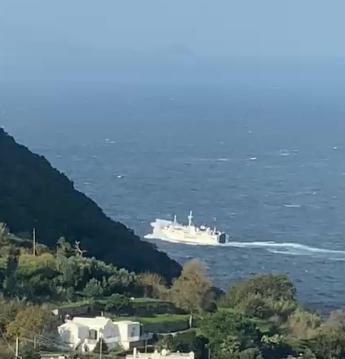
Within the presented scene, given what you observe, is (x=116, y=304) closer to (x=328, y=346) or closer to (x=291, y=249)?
(x=328, y=346)

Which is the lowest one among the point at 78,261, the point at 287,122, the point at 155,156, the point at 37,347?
the point at 37,347

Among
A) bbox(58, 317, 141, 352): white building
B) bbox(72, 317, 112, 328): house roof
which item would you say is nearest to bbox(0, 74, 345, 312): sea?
bbox(58, 317, 141, 352): white building

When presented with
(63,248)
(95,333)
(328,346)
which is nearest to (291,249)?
(63,248)

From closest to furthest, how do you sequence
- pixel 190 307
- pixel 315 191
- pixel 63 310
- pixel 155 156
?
pixel 63 310, pixel 190 307, pixel 315 191, pixel 155 156

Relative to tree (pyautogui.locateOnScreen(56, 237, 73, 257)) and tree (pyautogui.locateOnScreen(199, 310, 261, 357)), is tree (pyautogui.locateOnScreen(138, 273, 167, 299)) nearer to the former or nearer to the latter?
tree (pyautogui.locateOnScreen(56, 237, 73, 257))

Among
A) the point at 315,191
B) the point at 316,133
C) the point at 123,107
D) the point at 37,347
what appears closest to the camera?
the point at 37,347

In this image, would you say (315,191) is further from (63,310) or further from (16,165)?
(63,310)

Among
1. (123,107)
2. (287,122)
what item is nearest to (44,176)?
(287,122)

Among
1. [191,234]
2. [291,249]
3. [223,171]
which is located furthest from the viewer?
[223,171]
